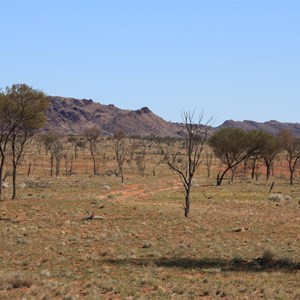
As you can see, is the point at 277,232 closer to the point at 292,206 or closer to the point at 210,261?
the point at 210,261

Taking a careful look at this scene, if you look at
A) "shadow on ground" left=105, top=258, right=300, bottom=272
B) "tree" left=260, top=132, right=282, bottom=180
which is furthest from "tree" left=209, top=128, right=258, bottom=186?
"shadow on ground" left=105, top=258, right=300, bottom=272

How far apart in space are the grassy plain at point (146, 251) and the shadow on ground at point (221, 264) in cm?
4

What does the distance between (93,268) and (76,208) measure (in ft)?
60.0

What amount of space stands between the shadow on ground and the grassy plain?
38 mm

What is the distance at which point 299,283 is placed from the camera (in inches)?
603

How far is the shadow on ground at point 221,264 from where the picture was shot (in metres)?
17.8

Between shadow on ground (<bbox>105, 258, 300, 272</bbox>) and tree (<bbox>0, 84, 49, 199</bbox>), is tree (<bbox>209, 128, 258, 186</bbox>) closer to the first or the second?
tree (<bbox>0, 84, 49, 199</bbox>)

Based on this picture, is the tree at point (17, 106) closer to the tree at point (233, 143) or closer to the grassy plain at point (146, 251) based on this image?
the grassy plain at point (146, 251)

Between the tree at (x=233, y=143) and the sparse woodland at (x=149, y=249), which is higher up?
the tree at (x=233, y=143)

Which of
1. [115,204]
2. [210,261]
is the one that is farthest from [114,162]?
[210,261]

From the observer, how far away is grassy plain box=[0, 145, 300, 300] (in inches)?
562

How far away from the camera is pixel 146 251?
21156 millimetres

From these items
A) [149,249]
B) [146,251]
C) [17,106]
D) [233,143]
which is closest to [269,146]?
[233,143]

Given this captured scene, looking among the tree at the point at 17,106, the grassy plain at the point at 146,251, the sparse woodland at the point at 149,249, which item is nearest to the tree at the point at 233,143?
the sparse woodland at the point at 149,249
